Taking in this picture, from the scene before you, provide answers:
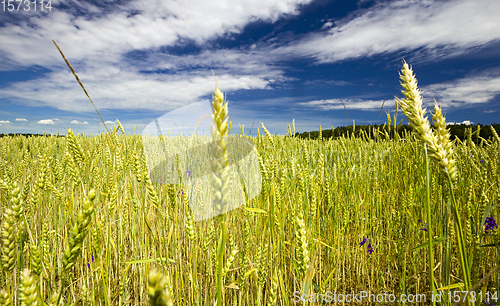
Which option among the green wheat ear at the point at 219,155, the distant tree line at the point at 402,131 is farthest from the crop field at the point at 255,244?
the distant tree line at the point at 402,131

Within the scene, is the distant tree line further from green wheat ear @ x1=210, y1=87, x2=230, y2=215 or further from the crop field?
green wheat ear @ x1=210, y1=87, x2=230, y2=215

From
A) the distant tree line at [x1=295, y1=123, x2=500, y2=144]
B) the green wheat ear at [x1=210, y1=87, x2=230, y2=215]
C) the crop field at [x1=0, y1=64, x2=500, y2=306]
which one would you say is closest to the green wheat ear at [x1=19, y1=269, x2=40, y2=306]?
the crop field at [x1=0, y1=64, x2=500, y2=306]

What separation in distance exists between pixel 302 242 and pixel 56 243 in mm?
2022

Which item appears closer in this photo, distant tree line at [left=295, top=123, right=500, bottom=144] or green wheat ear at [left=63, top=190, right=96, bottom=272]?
green wheat ear at [left=63, top=190, right=96, bottom=272]

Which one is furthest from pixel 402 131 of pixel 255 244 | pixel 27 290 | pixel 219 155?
pixel 27 290

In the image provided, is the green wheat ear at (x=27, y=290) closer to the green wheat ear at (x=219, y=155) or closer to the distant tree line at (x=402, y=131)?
the green wheat ear at (x=219, y=155)

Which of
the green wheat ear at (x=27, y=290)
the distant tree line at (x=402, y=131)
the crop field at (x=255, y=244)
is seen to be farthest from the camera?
the distant tree line at (x=402, y=131)

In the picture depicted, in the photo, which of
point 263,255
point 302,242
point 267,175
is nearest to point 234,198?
point 267,175

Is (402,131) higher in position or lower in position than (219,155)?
higher

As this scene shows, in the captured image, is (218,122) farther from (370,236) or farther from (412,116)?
(370,236)

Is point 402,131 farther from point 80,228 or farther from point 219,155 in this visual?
point 80,228

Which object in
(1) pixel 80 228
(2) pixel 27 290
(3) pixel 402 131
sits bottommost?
(2) pixel 27 290

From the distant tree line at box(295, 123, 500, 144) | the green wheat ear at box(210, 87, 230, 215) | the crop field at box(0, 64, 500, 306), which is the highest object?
the distant tree line at box(295, 123, 500, 144)

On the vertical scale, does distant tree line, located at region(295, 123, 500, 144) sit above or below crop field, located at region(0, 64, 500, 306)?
above
